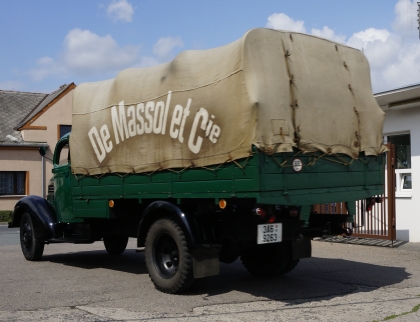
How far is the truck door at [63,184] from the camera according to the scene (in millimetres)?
10148

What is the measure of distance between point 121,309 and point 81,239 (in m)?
3.60

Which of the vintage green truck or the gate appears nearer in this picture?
the vintage green truck

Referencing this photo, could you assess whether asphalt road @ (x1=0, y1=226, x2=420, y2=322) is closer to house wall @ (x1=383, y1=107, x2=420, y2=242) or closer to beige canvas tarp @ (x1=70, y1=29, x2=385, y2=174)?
beige canvas tarp @ (x1=70, y1=29, x2=385, y2=174)

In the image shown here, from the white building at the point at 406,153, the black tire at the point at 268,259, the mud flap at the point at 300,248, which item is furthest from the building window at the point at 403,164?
the mud flap at the point at 300,248

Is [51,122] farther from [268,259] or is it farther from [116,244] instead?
[268,259]

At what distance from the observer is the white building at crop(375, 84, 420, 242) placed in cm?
1334

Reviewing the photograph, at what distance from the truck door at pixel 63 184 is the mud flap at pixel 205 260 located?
11.2 ft

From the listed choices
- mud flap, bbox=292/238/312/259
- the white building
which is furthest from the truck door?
the white building

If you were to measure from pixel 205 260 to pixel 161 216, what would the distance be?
38.7 inches

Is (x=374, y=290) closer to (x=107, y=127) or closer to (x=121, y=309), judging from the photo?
(x=121, y=309)

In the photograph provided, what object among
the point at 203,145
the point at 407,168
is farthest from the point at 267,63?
the point at 407,168

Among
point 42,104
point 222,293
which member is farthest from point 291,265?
point 42,104

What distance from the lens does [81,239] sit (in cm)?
1024

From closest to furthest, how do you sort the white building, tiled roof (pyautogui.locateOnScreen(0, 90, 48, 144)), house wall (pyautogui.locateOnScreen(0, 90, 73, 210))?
the white building → house wall (pyautogui.locateOnScreen(0, 90, 73, 210)) → tiled roof (pyautogui.locateOnScreen(0, 90, 48, 144))
